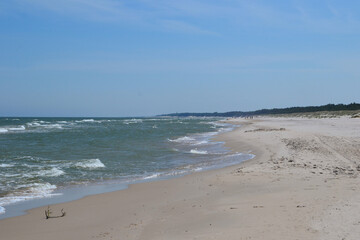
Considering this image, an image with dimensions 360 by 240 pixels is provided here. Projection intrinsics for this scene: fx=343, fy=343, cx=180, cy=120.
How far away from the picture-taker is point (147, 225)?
6789 millimetres

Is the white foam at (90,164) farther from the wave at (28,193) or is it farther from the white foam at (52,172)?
the wave at (28,193)

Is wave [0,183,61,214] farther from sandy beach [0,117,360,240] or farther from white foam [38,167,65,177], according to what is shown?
white foam [38,167,65,177]

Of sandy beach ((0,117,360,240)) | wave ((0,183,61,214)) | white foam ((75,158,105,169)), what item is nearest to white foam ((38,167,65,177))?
white foam ((75,158,105,169))

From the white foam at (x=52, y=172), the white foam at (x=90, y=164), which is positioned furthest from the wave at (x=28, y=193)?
the white foam at (x=90, y=164)

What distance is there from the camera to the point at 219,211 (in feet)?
24.6

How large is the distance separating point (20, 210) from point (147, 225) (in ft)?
12.7

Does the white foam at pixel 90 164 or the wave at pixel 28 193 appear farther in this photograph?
the white foam at pixel 90 164

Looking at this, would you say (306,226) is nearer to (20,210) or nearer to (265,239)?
(265,239)

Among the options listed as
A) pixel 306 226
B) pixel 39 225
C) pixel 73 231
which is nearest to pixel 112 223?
pixel 73 231

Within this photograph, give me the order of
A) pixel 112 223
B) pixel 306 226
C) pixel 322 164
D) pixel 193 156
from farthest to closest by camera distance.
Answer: pixel 193 156, pixel 322 164, pixel 112 223, pixel 306 226

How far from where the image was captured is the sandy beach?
19.6ft

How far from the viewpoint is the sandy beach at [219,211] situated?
19.6 feet

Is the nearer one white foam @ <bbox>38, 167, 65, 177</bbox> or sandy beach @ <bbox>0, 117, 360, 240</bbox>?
sandy beach @ <bbox>0, 117, 360, 240</bbox>

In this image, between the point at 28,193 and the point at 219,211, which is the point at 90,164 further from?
the point at 219,211
